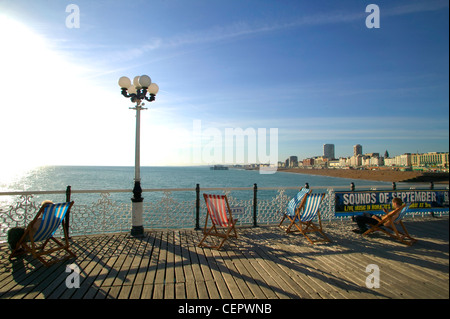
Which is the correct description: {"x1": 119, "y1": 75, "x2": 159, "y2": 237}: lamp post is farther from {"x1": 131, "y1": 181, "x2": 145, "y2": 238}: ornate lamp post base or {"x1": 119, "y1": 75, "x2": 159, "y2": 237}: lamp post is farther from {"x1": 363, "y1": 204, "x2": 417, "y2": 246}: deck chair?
{"x1": 363, "y1": 204, "x2": 417, "y2": 246}: deck chair

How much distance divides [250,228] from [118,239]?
312 centimetres

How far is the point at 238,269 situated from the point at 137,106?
177 inches

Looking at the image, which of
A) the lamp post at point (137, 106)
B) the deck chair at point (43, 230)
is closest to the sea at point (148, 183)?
the lamp post at point (137, 106)

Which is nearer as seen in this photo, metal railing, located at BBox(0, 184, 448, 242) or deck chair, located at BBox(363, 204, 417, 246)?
deck chair, located at BBox(363, 204, 417, 246)

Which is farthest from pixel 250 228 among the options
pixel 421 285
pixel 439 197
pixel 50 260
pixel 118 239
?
pixel 439 197

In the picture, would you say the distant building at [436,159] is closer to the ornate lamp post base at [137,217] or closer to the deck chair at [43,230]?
the deck chair at [43,230]

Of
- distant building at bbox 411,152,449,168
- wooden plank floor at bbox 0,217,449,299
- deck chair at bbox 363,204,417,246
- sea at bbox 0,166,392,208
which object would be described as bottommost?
sea at bbox 0,166,392,208

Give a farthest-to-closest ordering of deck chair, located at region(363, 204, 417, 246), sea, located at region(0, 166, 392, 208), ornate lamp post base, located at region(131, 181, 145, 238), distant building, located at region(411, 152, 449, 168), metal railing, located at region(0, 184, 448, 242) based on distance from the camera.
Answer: sea, located at region(0, 166, 392, 208), ornate lamp post base, located at region(131, 181, 145, 238), metal railing, located at region(0, 184, 448, 242), deck chair, located at region(363, 204, 417, 246), distant building, located at region(411, 152, 449, 168)

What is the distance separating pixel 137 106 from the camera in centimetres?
579

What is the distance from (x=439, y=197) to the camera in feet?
22.9

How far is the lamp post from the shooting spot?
5.29 m

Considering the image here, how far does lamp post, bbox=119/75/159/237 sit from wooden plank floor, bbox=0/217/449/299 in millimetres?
516

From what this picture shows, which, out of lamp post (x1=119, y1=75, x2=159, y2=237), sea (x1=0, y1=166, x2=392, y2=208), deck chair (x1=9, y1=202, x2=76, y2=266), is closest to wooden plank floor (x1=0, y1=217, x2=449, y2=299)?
deck chair (x1=9, y1=202, x2=76, y2=266)

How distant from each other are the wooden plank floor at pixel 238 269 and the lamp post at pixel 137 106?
0.52 metres
